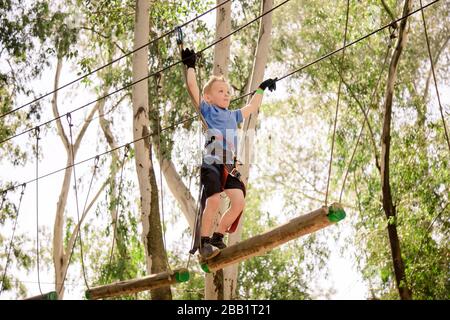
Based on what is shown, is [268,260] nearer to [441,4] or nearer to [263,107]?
[263,107]

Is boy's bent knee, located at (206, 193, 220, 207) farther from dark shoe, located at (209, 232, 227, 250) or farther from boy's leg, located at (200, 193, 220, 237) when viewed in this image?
dark shoe, located at (209, 232, 227, 250)

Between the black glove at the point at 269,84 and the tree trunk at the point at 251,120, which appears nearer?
the black glove at the point at 269,84

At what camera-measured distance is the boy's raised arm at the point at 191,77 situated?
15.5ft

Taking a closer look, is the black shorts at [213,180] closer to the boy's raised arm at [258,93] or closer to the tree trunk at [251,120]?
the boy's raised arm at [258,93]

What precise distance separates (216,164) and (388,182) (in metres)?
4.87

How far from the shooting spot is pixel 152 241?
8.13 m

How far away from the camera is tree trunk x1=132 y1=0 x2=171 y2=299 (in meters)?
8.10

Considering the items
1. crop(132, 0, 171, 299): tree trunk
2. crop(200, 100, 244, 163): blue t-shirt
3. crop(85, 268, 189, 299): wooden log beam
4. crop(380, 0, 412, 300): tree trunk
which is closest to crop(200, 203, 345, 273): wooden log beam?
crop(85, 268, 189, 299): wooden log beam

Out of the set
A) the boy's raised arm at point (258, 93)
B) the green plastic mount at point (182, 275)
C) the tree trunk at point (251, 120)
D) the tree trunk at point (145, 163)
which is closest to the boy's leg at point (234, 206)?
the green plastic mount at point (182, 275)

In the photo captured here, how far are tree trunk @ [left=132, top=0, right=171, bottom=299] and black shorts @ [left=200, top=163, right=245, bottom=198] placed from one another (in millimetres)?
3471

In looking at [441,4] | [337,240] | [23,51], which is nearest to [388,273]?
[337,240]

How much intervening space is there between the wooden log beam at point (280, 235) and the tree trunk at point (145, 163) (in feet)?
11.4

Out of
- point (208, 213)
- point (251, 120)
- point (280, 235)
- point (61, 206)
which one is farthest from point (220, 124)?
point (61, 206)

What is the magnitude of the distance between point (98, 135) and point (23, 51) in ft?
5.27
